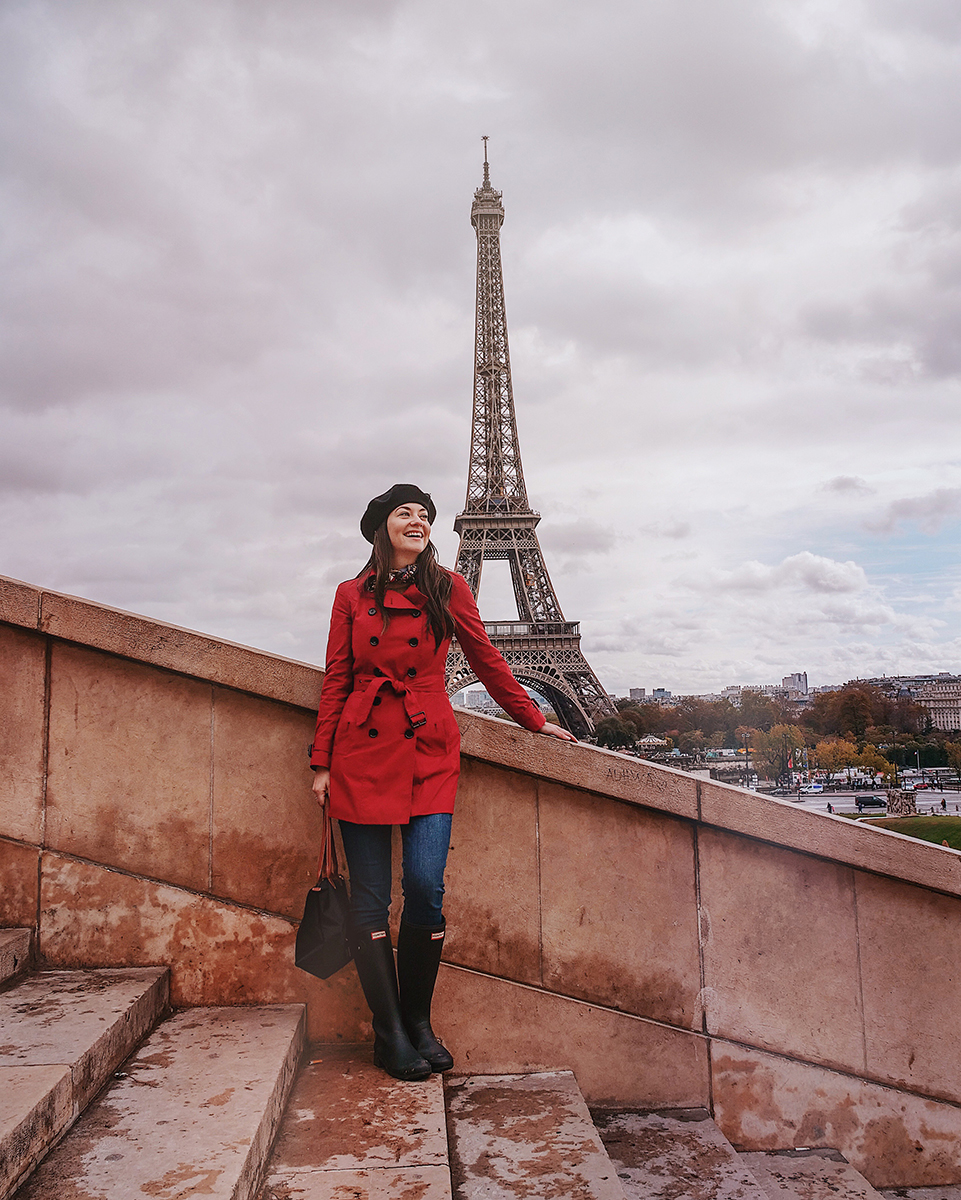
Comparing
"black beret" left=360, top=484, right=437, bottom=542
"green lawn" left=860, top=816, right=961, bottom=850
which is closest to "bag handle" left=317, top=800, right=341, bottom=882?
"black beret" left=360, top=484, right=437, bottom=542

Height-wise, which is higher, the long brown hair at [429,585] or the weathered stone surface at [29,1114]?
the long brown hair at [429,585]

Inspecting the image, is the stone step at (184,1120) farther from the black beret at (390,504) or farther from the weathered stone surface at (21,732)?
the black beret at (390,504)

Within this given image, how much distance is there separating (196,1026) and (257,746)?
1.02 m

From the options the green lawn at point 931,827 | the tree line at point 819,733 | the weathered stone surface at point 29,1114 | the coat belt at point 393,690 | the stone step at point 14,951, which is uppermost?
the coat belt at point 393,690

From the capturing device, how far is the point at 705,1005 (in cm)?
341

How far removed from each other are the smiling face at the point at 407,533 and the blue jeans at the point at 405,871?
939 millimetres

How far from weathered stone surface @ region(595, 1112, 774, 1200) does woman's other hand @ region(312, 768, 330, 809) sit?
1.55 m

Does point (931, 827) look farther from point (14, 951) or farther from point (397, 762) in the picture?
point (14, 951)

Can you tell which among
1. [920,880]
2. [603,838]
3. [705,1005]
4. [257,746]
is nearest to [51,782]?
[257,746]

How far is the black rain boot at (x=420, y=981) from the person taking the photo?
2914mm

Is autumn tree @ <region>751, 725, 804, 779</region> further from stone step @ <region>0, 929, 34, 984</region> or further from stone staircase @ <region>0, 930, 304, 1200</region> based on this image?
stone step @ <region>0, 929, 34, 984</region>

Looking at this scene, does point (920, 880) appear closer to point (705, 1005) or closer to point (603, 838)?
point (705, 1005)

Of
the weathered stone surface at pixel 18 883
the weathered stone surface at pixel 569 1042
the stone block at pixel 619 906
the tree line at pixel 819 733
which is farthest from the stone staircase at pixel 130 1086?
the tree line at pixel 819 733

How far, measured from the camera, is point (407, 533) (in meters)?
3.12
